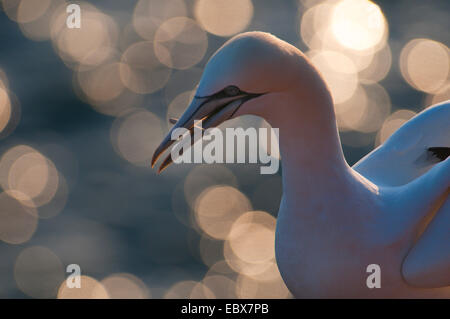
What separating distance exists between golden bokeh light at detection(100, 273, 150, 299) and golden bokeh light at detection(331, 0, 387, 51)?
23.0ft

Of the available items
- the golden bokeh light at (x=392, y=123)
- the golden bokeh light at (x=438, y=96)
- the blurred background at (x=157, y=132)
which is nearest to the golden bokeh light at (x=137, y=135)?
the blurred background at (x=157, y=132)

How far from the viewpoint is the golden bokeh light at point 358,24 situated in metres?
14.5

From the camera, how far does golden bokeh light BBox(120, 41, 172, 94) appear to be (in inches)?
535

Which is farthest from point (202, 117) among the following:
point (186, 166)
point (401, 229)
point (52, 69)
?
point (52, 69)

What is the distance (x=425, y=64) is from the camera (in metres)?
14.0

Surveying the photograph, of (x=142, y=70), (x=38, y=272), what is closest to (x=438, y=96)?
(x=142, y=70)

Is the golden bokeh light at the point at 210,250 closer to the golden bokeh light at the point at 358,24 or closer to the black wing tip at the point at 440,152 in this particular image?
the golden bokeh light at the point at 358,24

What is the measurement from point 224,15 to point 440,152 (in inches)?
484

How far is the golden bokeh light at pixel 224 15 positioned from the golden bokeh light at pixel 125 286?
673 cm

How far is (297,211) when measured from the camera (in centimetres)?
354

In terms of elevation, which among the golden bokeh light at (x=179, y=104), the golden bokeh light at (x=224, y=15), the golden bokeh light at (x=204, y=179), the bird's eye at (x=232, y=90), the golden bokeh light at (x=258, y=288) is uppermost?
the golden bokeh light at (x=224, y=15)

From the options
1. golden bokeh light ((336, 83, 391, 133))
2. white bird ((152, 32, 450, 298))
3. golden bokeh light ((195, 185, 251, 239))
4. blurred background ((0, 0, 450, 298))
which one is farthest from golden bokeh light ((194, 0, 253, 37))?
white bird ((152, 32, 450, 298))

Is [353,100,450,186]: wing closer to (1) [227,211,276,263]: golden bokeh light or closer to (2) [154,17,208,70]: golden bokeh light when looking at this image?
(1) [227,211,276,263]: golden bokeh light

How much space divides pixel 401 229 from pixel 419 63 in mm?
11173
